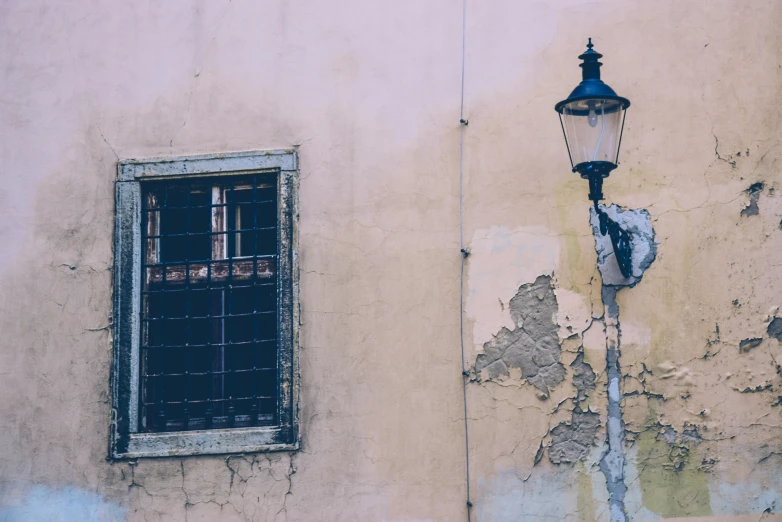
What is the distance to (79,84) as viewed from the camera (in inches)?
233

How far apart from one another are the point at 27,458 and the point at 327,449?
1765 mm

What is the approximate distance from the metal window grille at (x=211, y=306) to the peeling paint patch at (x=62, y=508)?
48 centimetres

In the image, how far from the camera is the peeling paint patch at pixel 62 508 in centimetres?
548

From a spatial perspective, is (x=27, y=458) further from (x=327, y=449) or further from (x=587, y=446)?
(x=587, y=446)

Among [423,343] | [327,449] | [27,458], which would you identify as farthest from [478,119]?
[27,458]

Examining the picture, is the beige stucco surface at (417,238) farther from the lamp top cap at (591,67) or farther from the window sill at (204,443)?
the lamp top cap at (591,67)

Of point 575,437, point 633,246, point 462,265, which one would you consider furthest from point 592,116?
point 575,437

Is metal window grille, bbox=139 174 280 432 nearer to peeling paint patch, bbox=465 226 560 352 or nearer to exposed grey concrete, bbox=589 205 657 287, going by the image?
peeling paint patch, bbox=465 226 560 352

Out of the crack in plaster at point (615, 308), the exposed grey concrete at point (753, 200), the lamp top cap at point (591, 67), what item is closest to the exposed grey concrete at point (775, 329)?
the exposed grey concrete at point (753, 200)

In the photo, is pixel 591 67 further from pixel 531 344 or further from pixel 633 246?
pixel 531 344

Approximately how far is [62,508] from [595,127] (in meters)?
3.64

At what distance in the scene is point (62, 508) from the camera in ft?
18.1

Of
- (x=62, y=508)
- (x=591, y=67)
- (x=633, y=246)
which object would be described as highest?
(x=591, y=67)

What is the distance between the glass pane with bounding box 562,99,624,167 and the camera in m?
4.66
